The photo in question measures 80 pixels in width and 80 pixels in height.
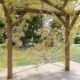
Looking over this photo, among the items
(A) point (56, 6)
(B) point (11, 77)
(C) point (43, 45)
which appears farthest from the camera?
(C) point (43, 45)

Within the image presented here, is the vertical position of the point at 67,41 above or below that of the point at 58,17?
below

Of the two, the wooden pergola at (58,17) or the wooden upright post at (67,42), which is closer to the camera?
the wooden pergola at (58,17)

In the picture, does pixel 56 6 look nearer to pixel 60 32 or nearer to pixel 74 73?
pixel 60 32

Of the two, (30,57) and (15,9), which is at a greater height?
(15,9)

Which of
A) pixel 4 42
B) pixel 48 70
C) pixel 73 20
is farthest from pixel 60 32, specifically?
pixel 4 42

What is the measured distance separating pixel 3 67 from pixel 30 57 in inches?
30.2

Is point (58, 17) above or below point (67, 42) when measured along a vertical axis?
above

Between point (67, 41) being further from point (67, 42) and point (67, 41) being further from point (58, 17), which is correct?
point (58, 17)

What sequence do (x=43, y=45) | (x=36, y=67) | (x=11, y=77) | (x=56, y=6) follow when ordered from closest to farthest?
(x=56, y=6), (x=11, y=77), (x=43, y=45), (x=36, y=67)

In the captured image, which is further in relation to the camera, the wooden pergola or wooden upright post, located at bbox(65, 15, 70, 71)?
wooden upright post, located at bbox(65, 15, 70, 71)

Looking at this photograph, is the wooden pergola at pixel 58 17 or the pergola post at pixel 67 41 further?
the pergola post at pixel 67 41

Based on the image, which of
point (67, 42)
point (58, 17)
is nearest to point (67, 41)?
point (67, 42)

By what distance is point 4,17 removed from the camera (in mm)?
5812

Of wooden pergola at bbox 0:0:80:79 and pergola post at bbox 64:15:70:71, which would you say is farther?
pergola post at bbox 64:15:70:71
